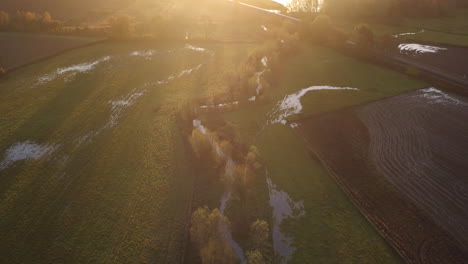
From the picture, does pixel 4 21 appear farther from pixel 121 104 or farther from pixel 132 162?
pixel 132 162

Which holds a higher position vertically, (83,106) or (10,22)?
(10,22)

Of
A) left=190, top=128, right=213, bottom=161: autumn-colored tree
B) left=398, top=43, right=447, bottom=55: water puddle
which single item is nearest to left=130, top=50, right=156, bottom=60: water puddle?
left=190, top=128, right=213, bottom=161: autumn-colored tree

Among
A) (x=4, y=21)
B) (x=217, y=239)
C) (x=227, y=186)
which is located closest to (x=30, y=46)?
(x=4, y=21)

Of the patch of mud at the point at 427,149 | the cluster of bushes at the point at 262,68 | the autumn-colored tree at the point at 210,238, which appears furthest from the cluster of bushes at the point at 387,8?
the autumn-colored tree at the point at 210,238

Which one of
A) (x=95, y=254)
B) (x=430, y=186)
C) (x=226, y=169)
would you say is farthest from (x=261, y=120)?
(x=95, y=254)

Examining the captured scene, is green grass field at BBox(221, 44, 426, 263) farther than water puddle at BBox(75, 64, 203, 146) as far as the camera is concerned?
No

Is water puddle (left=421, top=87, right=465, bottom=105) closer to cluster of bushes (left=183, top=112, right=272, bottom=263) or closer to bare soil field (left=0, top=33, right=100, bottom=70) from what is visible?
cluster of bushes (left=183, top=112, right=272, bottom=263)

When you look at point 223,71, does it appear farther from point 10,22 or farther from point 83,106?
point 10,22
